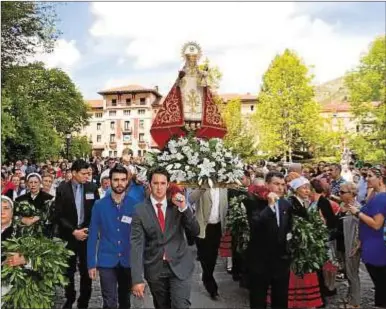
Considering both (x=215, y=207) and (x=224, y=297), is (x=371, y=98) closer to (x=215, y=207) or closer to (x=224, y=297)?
(x=215, y=207)

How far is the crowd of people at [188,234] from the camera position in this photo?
478cm

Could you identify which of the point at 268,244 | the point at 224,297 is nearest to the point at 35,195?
the point at 224,297

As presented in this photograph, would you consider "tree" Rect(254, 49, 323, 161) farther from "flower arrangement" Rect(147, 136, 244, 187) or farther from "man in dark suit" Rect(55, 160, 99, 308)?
"man in dark suit" Rect(55, 160, 99, 308)

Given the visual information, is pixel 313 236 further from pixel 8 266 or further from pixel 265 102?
pixel 265 102

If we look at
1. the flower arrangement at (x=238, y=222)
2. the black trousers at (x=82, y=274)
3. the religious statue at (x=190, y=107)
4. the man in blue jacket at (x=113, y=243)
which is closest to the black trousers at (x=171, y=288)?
the man in blue jacket at (x=113, y=243)

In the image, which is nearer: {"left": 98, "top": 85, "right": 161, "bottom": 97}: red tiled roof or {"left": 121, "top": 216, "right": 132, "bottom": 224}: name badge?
{"left": 121, "top": 216, "right": 132, "bottom": 224}: name badge

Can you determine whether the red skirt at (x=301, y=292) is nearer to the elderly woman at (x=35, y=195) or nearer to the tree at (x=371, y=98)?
the elderly woman at (x=35, y=195)

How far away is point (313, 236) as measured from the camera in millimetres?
6305

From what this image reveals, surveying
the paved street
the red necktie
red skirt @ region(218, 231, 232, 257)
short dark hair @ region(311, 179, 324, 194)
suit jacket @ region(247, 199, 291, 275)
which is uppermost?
short dark hair @ region(311, 179, 324, 194)

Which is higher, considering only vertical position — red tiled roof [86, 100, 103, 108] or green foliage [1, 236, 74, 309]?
red tiled roof [86, 100, 103, 108]

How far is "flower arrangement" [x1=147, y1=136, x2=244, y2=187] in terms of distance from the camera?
24.6 ft

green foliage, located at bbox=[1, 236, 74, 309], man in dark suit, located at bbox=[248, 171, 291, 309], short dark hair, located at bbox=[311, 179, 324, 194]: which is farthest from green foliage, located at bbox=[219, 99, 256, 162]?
green foliage, located at bbox=[1, 236, 74, 309]

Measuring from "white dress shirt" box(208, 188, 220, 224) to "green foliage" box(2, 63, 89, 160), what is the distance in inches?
504

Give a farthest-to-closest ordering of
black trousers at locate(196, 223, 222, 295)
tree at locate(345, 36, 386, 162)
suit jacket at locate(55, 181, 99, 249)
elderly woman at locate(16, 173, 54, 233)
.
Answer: tree at locate(345, 36, 386, 162)
black trousers at locate(196, 223, 222, 295)
elderly woman at locate(16, 173, 54, 233)
suit jacket at locate(55, 181, 99, 249)
